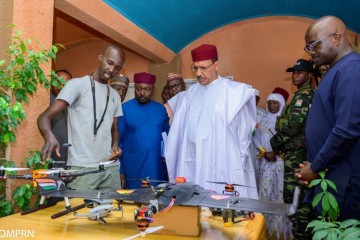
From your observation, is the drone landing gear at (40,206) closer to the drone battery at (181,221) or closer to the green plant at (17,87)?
the green plant at (17,87)

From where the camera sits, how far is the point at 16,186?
2523 millimetres

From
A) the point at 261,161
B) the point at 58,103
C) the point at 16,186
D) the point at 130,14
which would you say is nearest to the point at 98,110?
the point at 58,103

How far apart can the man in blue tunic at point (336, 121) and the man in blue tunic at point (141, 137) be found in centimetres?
196

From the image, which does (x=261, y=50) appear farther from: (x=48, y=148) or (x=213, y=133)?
(x=48, y=148)

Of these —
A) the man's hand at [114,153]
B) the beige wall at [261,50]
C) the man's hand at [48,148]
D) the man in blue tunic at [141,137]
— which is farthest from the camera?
the beige wall at [261,50]

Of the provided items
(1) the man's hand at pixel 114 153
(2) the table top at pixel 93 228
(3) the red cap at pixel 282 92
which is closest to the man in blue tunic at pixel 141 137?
(1) the man's hand at pixel 114 153

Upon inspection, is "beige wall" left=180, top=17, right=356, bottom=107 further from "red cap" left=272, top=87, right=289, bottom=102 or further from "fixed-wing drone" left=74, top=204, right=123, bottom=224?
"fixed-wing drone" left=74, top=204, right=123, bottom=224

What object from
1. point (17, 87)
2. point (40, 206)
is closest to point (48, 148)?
point (40, 206)

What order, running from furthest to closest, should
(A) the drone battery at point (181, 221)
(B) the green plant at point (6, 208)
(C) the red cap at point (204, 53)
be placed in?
(C) the red cap at point (204, 53)
(B) the green plant at point (6, 208)
(A) the drone battery at point (181, 221)

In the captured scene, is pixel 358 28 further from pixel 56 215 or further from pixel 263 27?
pixel 56 215

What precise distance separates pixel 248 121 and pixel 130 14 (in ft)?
7.74

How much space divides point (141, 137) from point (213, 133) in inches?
37.9

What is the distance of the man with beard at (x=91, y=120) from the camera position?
2.46 meters

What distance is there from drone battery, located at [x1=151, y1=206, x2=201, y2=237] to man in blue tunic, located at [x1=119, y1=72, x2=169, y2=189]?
209 centimetres
